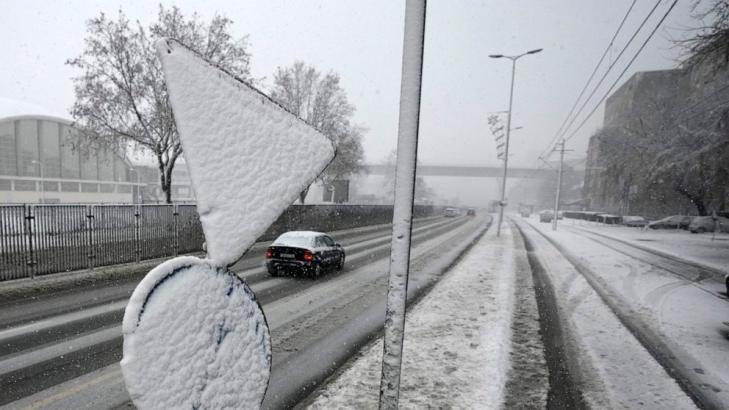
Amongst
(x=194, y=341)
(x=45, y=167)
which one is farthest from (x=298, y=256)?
(x=45, y=167)

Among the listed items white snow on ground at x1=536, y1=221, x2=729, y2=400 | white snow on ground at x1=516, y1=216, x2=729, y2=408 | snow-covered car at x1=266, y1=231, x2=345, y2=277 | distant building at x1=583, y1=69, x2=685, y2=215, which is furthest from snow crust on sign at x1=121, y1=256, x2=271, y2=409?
distant building at x1=583, y1=69, x2=685, y2=215

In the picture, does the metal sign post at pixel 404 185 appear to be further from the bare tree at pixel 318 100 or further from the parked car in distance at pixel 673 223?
the parked car in distance at pixel 673 223

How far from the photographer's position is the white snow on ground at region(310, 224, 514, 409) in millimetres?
4312

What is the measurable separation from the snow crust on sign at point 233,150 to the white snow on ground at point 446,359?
3.62m

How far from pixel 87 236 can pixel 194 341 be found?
40.0ft

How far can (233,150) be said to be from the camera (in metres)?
1.17

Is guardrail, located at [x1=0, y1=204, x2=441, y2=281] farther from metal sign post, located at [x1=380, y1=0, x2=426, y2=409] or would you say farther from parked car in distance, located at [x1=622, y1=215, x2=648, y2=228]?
parked car in distance, located at [x1=622, y1=215, x2=648, y2=228]

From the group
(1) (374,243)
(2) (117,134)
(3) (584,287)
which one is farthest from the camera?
(1) (374,243)

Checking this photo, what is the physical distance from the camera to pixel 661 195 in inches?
1598

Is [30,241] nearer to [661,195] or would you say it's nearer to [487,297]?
[487,297]

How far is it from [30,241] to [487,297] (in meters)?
11.5

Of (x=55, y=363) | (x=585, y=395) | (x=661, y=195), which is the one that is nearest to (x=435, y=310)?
(x=585, y=395)

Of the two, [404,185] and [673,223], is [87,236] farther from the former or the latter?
Answer: [673,223]

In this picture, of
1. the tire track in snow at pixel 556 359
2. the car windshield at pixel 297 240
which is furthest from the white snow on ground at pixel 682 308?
the car windshield at pixel 297 240
